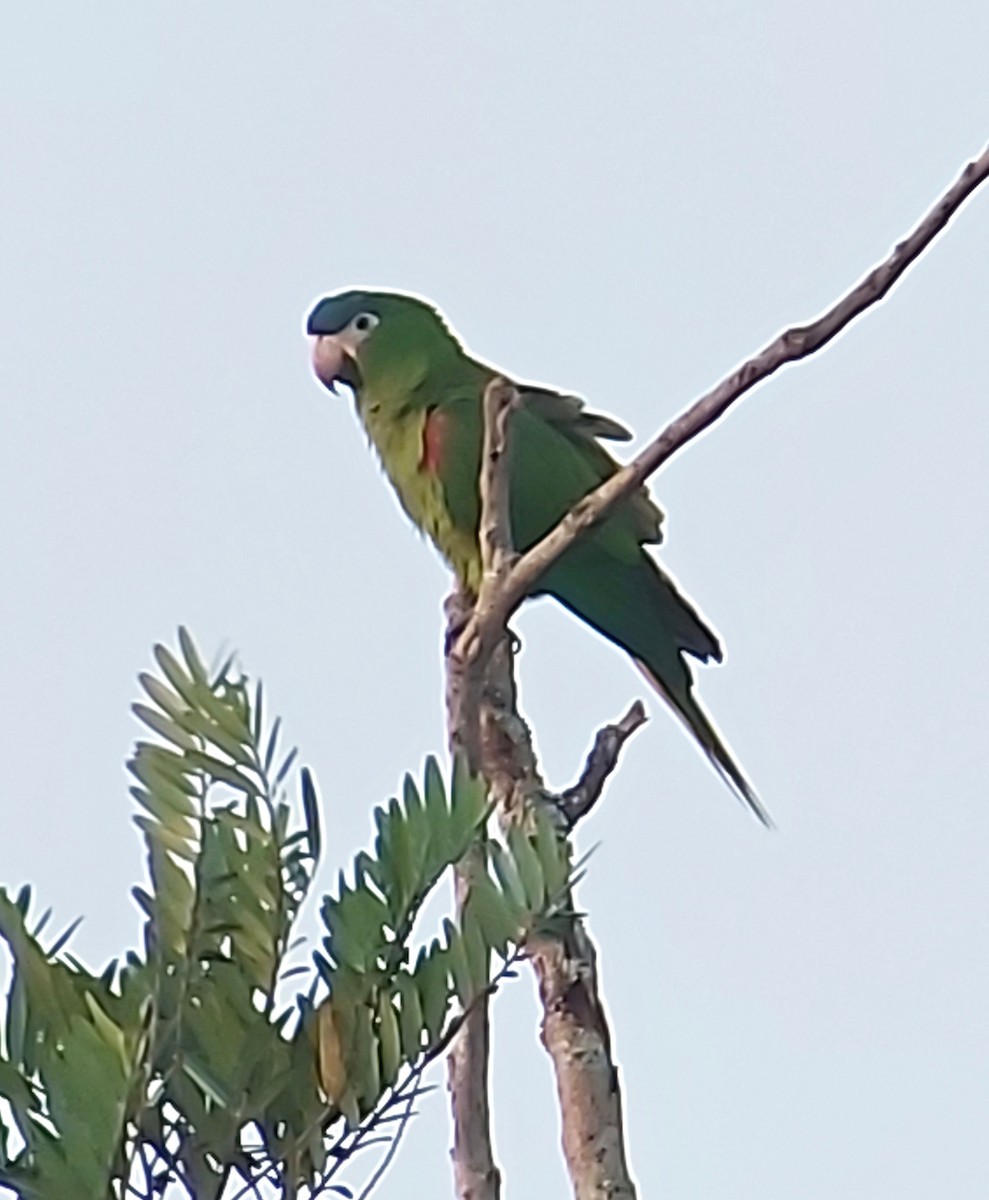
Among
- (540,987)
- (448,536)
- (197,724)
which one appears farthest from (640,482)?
(448,536)

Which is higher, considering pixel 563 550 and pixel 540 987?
pixel 563 550

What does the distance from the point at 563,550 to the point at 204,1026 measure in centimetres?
75

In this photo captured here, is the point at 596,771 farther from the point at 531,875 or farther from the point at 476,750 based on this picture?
the point at 531,875

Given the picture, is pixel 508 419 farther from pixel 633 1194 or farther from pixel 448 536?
pixel 448 536

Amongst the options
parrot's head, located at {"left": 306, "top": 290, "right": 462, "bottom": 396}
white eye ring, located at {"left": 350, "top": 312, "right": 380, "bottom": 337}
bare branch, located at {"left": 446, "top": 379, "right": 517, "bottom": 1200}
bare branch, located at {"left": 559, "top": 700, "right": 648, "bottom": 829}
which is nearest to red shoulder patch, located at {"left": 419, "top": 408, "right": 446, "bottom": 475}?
parrot's head, located at {"left": 306, "top": 290, "right": 462, "bottom": 396}

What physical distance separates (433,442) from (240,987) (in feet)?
10.1

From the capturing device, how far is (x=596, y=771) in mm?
2070

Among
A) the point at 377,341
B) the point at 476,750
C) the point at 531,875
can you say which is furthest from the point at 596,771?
the point at 377,341

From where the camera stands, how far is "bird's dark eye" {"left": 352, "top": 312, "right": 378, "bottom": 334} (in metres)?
4.79

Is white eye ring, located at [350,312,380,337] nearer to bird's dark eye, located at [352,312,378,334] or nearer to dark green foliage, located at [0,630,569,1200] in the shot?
bird's dark eye, located at [352,312,378,334]

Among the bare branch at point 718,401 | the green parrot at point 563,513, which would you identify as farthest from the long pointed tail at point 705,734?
the bare branch at point 718,401

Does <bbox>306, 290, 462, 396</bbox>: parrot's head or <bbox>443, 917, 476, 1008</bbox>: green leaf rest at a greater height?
<bbox>306, 290, 462, 396</bbox>: parrot's head

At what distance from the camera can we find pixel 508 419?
7.16 ft

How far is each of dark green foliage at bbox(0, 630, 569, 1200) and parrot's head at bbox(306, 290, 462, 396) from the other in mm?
3236
